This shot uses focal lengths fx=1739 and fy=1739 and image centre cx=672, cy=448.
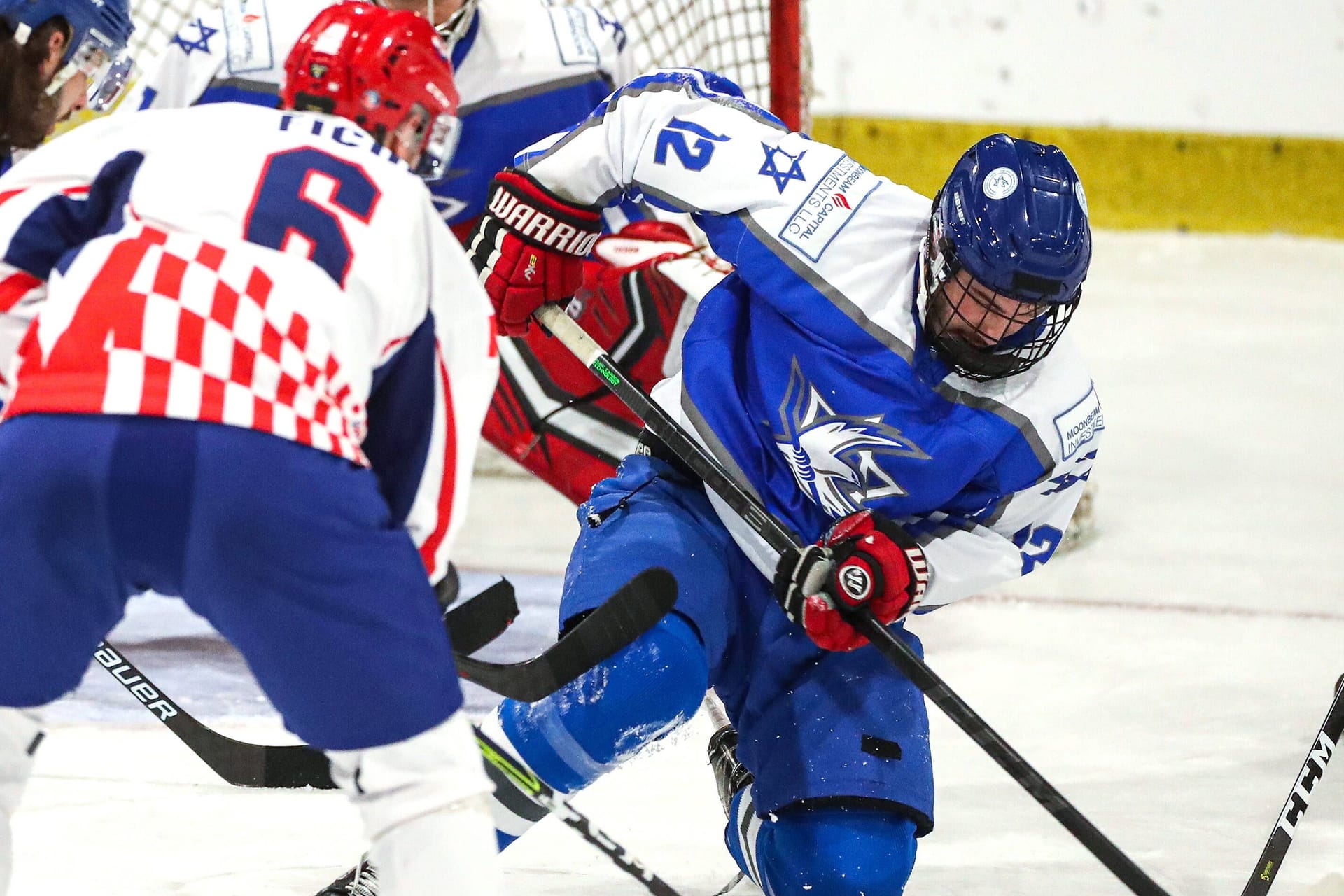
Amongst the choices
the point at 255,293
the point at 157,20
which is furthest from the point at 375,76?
the point at 157,20

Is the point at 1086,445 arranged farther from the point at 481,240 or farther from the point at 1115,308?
the point at 1115,308

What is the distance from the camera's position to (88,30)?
245 centimetres

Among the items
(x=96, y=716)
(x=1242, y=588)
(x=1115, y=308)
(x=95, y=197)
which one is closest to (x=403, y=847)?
(x=95, y=197)

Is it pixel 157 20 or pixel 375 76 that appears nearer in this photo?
pixel 375 76

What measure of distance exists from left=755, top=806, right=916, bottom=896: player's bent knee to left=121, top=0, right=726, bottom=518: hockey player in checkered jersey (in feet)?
4.20

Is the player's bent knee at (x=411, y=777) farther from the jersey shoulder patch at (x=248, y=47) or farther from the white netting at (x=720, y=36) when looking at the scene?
the white netting at (x=720, y=36)

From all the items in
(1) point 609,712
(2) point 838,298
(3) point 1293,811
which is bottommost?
(3) point 1293,811

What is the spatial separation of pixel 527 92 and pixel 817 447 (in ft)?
4.22

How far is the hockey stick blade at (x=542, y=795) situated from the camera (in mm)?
2025

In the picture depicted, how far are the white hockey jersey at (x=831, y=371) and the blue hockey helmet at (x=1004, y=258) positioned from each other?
0.06 metres

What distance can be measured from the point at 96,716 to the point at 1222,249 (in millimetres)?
4654

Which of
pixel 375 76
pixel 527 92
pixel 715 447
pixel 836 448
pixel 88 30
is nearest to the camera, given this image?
pixel 375 76

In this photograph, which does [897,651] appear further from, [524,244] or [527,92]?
[527,92]

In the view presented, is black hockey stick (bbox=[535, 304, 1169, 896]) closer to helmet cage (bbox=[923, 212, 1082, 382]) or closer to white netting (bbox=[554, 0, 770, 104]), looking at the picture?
helmet cage (bbox=[923, 212, 1082, 382])
